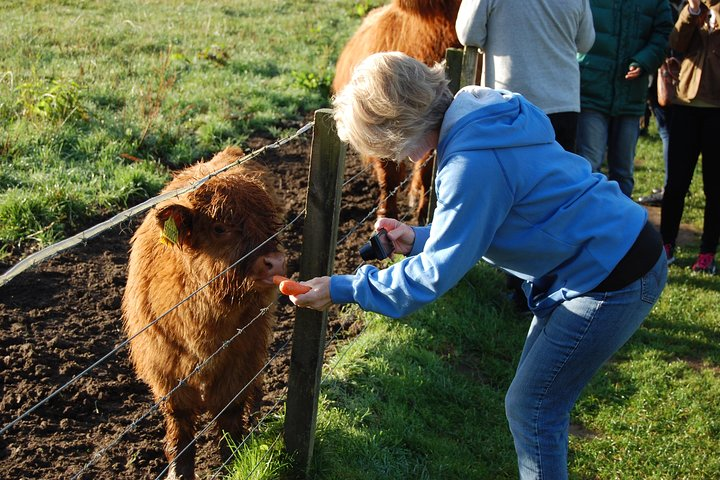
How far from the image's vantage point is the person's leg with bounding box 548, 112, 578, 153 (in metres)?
5.18

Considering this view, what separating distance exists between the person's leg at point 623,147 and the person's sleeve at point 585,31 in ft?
3.55

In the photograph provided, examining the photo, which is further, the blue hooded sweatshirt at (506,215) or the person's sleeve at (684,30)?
the person's sleeve at (684,30)

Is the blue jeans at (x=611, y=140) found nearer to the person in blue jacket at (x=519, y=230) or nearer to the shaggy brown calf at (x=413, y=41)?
the shaggy brown calf at (x=413, y=41)

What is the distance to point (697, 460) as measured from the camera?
443 centimetres

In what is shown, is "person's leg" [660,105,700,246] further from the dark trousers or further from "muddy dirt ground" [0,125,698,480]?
"muddy dirt ground" [0,125,698,480]

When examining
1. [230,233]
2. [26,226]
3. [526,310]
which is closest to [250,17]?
[26,226]

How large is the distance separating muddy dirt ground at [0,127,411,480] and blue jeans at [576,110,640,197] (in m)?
2.07

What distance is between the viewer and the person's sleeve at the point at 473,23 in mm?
4969

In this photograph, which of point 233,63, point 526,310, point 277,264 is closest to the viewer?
point 277,264

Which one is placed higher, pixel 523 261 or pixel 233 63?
pixel 523 261

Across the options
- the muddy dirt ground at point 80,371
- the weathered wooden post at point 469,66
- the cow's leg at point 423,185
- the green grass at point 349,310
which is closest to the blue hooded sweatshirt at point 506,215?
the muddy dirt ground at point 80,371

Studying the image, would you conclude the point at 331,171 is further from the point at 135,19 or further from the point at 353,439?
the point at 135,19

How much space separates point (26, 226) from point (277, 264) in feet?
11.0

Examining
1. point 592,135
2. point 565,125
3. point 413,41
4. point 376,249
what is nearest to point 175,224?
point 376,249
